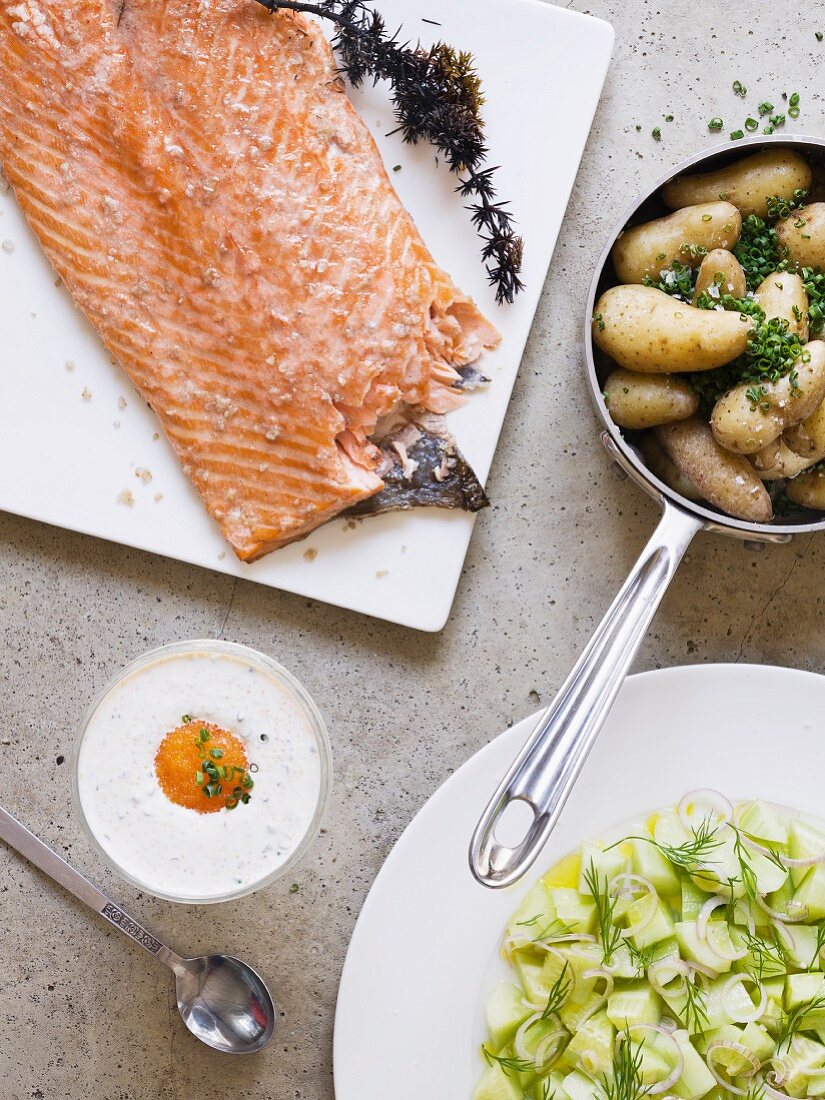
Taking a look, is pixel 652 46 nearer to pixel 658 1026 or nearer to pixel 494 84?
pixel 494 84

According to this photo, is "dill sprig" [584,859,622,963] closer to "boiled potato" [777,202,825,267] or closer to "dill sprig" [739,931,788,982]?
"dill sprig" [739,931,788,982]

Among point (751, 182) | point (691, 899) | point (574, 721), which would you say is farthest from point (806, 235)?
point (691, 899)

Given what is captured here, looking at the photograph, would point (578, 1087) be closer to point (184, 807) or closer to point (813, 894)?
point (813, 894)

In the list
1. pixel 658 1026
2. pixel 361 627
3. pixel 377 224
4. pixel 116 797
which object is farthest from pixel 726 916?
pixel 377 224

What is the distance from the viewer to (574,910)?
1314 mm

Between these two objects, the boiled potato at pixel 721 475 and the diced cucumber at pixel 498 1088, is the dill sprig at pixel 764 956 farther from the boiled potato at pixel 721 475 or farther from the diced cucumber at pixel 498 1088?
the boiled potato at pixel 721 475

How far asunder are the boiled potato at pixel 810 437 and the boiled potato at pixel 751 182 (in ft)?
0.99

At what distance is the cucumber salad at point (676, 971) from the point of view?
1.29 m

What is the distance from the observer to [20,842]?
1.45m

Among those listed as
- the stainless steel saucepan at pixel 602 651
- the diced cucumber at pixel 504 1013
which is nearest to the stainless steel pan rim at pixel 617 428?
the stainless steel saucepan at pixel 602 651

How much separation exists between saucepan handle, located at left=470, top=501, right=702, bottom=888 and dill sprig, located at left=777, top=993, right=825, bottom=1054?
490 millimetres

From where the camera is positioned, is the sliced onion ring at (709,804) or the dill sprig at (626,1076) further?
the sliced onion ring at (709,804)

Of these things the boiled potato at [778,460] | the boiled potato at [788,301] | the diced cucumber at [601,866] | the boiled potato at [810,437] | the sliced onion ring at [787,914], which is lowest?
the diced cucumber at [601,866]

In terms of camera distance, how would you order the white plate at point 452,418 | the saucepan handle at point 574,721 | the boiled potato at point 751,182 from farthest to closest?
1. the white plate at point 452,418
2. the boiled potato at point 751,182
3. the saucepan handle at point 574,721
